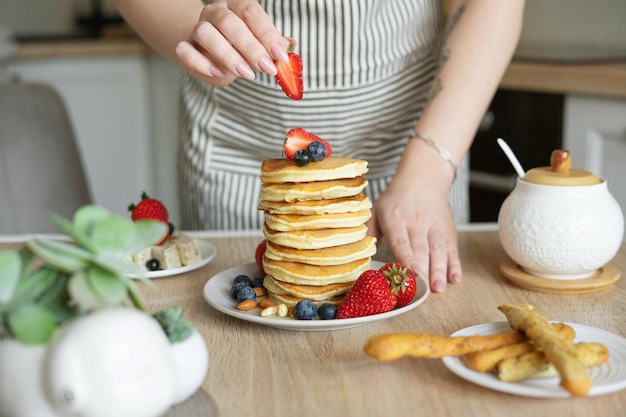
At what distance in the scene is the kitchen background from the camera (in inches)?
89.5

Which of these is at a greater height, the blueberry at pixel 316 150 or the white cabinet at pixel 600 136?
the blueberry at pixel 316 150

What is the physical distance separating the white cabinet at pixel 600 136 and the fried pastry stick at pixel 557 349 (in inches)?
60.9

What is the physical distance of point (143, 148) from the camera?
3979 mm

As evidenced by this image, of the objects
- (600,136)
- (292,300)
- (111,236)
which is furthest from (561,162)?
(600,136)

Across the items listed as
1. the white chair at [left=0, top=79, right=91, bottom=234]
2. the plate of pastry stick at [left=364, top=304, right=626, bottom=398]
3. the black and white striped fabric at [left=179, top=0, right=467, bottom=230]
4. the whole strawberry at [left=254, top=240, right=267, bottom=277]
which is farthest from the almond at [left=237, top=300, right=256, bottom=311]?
the white chair at [left=0, top=79, right=91, bottom=234]

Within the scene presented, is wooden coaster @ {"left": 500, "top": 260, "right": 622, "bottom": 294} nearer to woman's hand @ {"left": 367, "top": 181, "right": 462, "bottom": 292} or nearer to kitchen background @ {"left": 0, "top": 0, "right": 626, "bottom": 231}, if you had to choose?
woman's hand @ {"left": 367, "top": 181, "right": 462, "bottom": 292}

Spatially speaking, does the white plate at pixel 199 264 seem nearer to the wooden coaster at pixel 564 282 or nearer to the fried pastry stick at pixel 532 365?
the wooden coaster at pixel 564 282

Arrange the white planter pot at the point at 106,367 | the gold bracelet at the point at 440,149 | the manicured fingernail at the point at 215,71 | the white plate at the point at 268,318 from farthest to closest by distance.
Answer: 1. the gold bracelet at the point at 440,149
2. the manicured fingernail at the point at 215,71
3. the white plate at the point at 268,318
4. the white planter pot at the point at 106,367

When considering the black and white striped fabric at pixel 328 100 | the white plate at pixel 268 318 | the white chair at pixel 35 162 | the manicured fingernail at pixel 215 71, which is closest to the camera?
the white plate at pixel 268 318

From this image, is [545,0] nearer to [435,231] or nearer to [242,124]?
[242,124]

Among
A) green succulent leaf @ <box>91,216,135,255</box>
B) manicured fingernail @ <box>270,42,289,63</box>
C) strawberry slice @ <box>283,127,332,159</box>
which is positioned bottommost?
green succulent leaf @ <box>91,216,135,255</box>

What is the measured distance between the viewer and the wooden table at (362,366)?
699 mm

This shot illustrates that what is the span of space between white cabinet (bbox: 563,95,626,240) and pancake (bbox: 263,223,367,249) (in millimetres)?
1465

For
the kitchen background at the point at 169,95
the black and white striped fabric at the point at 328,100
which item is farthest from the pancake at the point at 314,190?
the kitchen background at the point at 169,95
